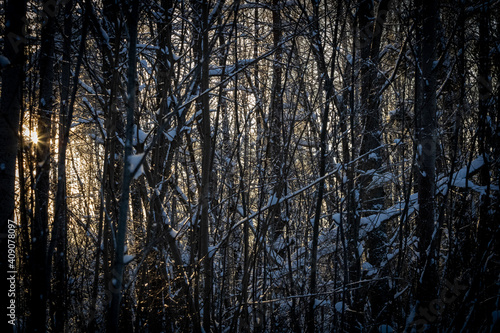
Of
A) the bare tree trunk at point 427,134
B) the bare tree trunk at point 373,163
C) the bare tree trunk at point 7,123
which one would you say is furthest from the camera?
the bare tree trunk at point 373,163

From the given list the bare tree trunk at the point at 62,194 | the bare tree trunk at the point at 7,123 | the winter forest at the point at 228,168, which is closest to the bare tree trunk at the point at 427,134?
the winter forest at the point at 228,168

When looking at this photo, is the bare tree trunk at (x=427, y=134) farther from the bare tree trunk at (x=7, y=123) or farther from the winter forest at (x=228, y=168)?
the bare tree trunk at (x=7, y=123)

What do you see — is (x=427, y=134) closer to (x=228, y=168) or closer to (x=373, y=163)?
(x=373, y=163)

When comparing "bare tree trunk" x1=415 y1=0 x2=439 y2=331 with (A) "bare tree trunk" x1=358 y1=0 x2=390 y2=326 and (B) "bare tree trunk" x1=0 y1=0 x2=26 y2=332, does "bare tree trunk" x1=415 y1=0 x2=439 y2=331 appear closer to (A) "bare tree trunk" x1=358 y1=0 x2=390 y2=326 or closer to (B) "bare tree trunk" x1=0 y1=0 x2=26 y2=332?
(A) "bare tree trunk" x1=358 y1=0 x2=390 y2=326

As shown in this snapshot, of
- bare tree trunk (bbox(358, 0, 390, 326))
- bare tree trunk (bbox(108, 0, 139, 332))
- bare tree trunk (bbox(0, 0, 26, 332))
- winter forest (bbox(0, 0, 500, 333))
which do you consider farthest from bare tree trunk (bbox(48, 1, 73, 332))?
bare tree trunk (bbox(358, 0, 390, 326))

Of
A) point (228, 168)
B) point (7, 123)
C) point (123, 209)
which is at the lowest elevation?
point (123, 209)

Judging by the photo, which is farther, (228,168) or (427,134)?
(427,134)

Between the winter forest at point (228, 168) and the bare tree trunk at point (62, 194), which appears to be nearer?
the bare tree trunk at point (62, 194)

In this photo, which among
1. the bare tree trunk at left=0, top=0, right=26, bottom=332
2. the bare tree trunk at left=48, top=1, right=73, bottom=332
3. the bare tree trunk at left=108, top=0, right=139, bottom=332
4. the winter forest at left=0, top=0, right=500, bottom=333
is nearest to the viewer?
the bare tree trunk at left=108, top=0, right=139, bottom=332

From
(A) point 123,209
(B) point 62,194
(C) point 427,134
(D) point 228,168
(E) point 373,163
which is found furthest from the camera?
(E) point 373,163

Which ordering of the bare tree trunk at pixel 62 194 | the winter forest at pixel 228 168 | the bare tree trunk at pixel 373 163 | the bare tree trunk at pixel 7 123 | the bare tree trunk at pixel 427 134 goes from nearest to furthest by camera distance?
the bare tree trunk at pixel 62 194, the winter forest at pixel 228 168, the bare tree trunk at pixel 7 123, the bare tree trunk at pixel 427 134, the bare tree trunk at pixel 373 163

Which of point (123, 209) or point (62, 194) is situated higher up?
point (62, 194)

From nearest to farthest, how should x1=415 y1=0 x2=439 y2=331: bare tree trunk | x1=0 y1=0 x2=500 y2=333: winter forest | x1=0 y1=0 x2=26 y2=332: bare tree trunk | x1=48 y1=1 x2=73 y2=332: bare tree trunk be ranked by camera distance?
x1=48 y1=1 x2=73 y2=332: bare tree trunk < x1=0 y1=0 x2=500 y2=333: winter forest < x1=0 y1=0 x2=26 y2=332: bare tree trunk < x1=415 y1=0 x2=439 y2=331: bare tree trunk

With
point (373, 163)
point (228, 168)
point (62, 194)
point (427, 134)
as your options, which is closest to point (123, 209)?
point (62, 194)
